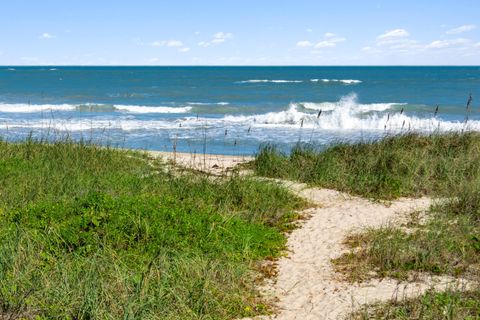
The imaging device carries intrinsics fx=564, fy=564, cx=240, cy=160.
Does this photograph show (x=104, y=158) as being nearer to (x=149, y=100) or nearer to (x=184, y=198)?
(x=184, y=198)

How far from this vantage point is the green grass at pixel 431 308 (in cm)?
579

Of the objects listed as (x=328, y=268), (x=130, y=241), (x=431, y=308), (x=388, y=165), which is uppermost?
(x=388, y=165)

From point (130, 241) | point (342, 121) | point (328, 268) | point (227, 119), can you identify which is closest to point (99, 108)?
point (227, 119)

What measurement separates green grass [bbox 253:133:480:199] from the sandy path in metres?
0.60

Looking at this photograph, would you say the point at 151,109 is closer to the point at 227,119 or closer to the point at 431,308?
the point at 227,119

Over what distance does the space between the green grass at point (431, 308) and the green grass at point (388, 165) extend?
17.5 feet

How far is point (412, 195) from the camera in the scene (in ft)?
38.5

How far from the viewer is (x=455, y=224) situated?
909cm

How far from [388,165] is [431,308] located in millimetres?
7120

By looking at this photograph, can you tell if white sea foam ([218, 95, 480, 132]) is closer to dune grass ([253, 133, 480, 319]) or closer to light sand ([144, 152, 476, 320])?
dune grass ([253, 133, 480, 319])

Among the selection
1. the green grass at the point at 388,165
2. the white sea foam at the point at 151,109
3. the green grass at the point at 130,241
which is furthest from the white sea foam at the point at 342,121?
the green grass at the point at 130,241

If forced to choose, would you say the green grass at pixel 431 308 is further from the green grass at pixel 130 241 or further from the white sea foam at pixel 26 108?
the white sea foam at pixel 26 108

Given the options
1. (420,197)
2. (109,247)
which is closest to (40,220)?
(109,247)

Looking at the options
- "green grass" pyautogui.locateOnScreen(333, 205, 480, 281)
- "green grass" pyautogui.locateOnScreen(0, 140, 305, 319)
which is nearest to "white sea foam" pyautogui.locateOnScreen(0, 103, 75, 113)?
"green grass" pyautogui.locateOnScreen(0, 140, 305, 319)
